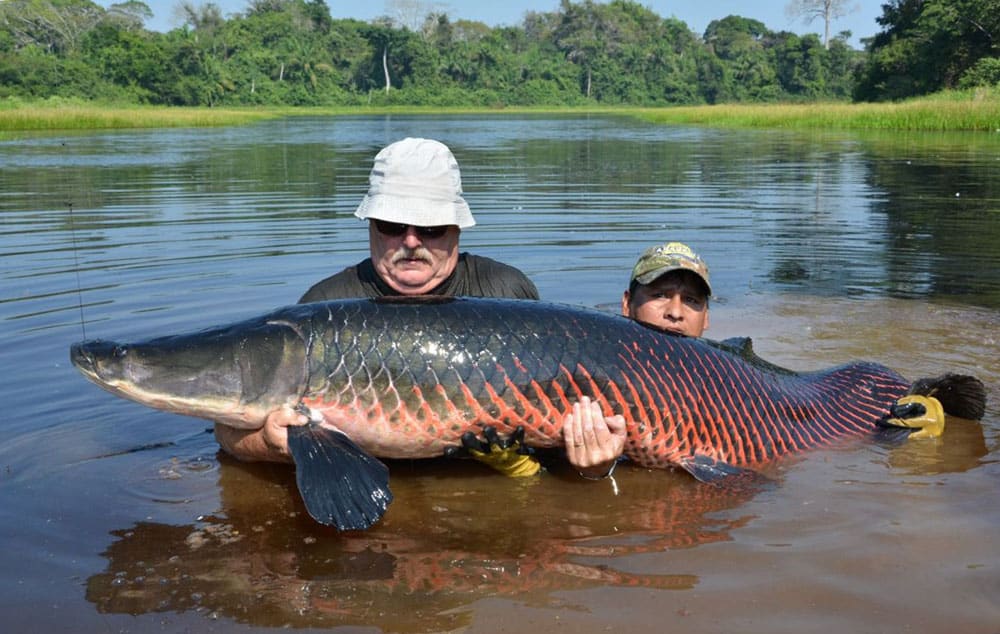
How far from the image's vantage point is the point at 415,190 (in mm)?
3766

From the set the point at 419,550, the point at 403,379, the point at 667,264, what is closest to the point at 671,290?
the point at 667,264

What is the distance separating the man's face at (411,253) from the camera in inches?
151

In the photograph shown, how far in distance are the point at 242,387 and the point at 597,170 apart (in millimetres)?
15864

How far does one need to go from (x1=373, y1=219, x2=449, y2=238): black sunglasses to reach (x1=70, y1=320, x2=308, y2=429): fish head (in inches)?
26.9

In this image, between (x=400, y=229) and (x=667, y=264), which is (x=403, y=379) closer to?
(x=400, y=229)

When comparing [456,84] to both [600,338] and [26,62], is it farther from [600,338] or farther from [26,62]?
[600,338]

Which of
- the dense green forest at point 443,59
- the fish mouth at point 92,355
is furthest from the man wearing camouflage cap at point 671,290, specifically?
the dense green forest at point 443,59

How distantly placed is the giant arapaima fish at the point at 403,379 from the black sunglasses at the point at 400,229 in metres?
0.39

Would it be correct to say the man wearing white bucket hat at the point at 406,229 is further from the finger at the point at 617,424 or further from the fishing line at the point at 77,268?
the fishing line at the point at 77,268

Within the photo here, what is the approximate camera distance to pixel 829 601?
111 inches

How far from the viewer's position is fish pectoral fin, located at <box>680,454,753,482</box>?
3693mm

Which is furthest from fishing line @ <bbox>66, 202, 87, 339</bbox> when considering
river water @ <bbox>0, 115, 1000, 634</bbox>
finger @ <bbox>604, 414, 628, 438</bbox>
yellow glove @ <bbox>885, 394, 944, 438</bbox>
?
yellow glove @ <bbox>885, 394, 944, 438</bbox>

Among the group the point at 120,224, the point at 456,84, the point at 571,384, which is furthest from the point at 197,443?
the point at 456,84

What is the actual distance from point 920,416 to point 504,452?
206 cm
